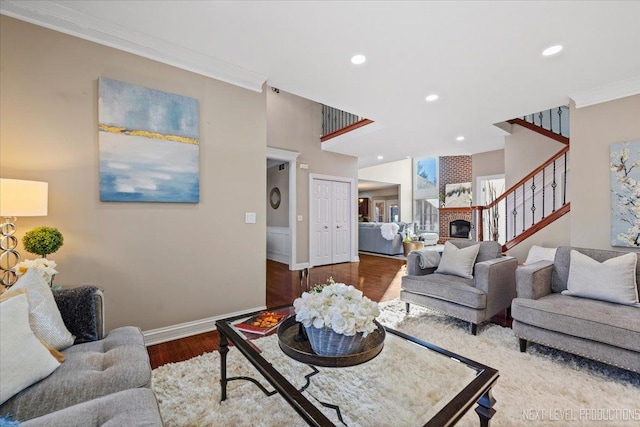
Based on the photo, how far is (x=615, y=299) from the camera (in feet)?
7.22

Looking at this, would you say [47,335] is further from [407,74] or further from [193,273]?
[407,74]

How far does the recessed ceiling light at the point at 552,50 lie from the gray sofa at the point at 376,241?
5407 millimetres

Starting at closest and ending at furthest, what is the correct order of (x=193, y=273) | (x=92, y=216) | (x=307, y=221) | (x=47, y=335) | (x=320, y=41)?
(x=47, y=335) < (x=92, y=216) < (x=320, y=41) < (x=193, y=273) < (x=307, y=221)

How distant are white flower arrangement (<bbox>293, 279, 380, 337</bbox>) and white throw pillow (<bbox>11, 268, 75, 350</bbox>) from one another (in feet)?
4.07

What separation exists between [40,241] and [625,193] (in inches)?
209

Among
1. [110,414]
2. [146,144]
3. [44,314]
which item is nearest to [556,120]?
[146,144]

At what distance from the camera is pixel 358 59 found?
107 inches

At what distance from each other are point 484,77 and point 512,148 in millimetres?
2741

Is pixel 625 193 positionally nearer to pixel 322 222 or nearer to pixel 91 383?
pixel 322 222

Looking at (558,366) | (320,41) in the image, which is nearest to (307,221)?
(320,41)

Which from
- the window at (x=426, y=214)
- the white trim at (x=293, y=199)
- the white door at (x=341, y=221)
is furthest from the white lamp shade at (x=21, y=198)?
the window at (x=426, y=214)

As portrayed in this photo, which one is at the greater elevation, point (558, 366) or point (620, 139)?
point (620, 139)

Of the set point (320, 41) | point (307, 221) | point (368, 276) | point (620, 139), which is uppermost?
point (320, 41)

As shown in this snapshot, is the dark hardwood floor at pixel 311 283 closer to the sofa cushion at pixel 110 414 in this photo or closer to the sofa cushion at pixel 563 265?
the sofa cushion at pixel 110 414
